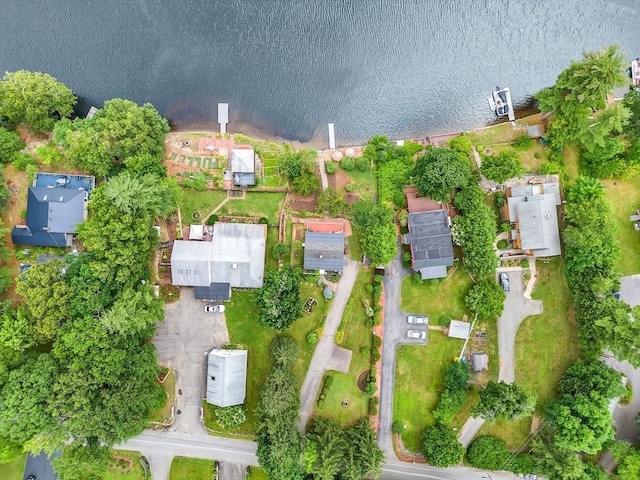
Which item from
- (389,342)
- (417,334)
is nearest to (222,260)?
(389,342)

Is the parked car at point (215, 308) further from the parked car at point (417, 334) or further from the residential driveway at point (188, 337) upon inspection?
the parked car at point (417, 334)

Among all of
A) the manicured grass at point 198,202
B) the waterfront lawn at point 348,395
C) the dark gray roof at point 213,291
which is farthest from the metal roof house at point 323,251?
the manicured grass at point 198,202

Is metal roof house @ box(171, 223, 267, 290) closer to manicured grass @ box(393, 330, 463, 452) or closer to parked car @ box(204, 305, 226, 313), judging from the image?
parked car @ box(204, 305, 226, 313)

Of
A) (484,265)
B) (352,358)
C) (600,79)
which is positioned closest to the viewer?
(600,79)

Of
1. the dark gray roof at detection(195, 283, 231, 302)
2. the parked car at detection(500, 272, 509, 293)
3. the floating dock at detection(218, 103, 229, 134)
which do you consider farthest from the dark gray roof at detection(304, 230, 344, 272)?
the parked car at detection(500, 272, 509, 293)

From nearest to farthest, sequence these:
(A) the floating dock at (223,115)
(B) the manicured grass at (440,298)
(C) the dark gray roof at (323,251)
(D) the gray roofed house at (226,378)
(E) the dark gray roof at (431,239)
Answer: (D) the gray roofed house at (226,378) < (E) the dark gray roof at (431,239) < (C) the dark gray roof at (323,251) < (B) the manicured grass at (440,298) < (A) the floating dock at (223,115)

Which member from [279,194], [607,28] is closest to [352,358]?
[279,194]

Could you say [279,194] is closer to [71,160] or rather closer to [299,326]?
[299,326]
